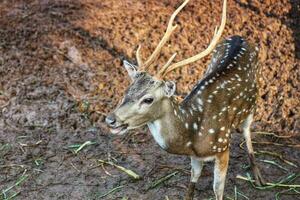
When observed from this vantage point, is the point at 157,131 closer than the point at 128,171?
Yes

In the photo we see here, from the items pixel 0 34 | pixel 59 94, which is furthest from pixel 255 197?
pixel 0 34

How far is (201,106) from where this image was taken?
4977mm

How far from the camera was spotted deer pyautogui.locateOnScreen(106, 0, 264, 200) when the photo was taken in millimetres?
4402

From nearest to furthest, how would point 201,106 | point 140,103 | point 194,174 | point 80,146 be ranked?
point 140,103 < point 201,106 < point 194,174 < point 80,146

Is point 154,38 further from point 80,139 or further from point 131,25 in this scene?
point 80,139

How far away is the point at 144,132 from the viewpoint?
645cm

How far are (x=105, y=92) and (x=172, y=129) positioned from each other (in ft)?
7.76

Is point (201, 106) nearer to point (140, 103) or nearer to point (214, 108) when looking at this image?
point (214, 108)

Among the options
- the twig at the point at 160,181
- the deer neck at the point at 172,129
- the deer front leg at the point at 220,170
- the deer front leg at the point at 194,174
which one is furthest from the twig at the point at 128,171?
the deer neck at the point at 172,129

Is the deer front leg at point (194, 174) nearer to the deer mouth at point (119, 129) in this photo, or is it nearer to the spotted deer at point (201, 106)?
the spotted deer at point (201, 106)

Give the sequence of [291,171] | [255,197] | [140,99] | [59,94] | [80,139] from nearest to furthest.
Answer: [140,99]
[255,197]
[291,171]
[80,139]
[59,94]

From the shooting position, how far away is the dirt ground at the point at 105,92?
5.75 metres

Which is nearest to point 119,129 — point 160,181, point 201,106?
point 201,106

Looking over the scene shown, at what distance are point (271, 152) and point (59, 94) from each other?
8.38ft
